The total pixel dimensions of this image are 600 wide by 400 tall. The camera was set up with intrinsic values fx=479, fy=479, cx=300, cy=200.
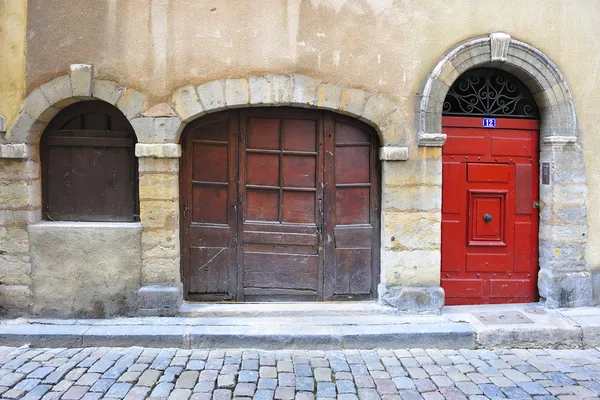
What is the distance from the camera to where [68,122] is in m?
4.94

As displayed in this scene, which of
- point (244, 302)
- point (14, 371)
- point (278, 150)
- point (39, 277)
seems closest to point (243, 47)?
point (278, 150)

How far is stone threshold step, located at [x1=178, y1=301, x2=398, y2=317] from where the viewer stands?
15.6 ft

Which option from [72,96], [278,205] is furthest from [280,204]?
[72,96]

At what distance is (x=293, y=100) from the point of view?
4.68 meters

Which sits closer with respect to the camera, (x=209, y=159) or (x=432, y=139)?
(x=432, y=139)

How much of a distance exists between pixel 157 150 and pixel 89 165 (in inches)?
33.7

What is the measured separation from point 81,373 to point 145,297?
101cm

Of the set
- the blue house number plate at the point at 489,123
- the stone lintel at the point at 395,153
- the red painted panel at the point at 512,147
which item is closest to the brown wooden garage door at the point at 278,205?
the stone lintel at the point at 395,153

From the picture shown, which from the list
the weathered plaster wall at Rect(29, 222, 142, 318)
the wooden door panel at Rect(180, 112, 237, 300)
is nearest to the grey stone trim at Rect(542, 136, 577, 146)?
the wooden door panel at Rect(180, 112, 237, 300)

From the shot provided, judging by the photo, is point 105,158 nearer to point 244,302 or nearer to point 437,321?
point 244,302

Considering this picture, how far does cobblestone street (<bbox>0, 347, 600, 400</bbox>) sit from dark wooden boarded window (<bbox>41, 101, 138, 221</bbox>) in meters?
1.42

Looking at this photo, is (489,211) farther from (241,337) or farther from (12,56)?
(12,56)

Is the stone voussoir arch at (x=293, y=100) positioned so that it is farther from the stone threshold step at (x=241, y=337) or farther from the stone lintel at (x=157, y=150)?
the stone threshold step at (x=241, y=337)

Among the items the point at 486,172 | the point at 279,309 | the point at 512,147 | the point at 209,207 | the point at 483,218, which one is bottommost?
the point at 279,309
